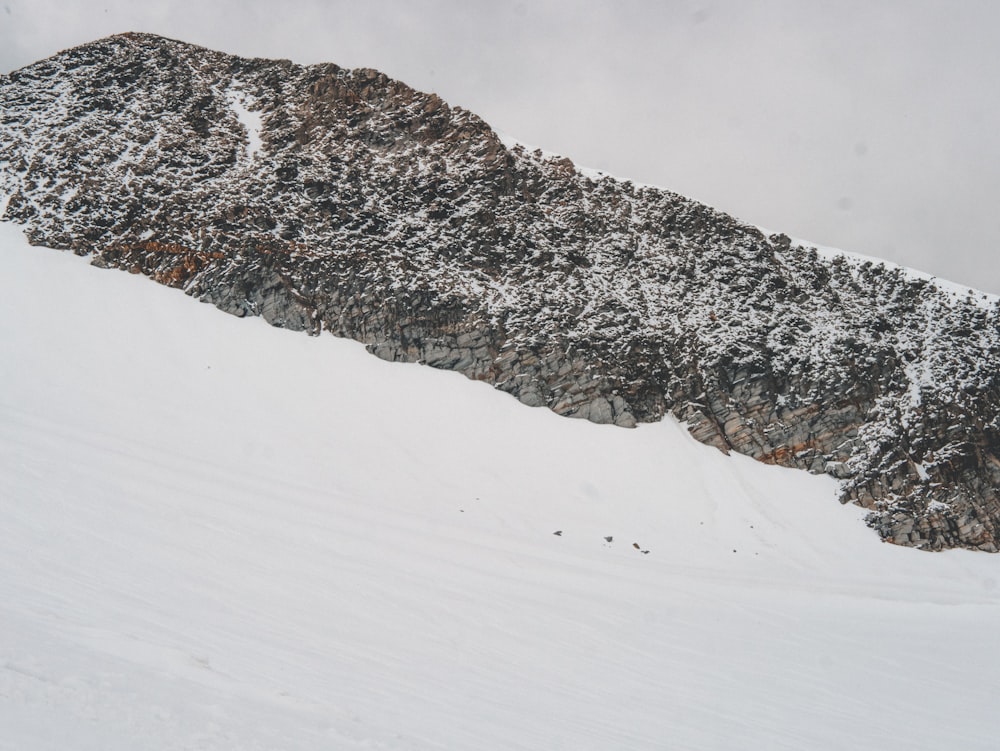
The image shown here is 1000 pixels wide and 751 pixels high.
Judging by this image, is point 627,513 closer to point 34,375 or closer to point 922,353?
point 922,353

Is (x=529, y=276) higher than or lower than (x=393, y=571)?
higher

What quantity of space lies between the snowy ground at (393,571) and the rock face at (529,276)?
69.3 inches

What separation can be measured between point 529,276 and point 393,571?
1982cm

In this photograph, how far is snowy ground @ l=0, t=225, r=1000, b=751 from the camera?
21.2 feet

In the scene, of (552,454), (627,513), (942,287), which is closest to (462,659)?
(627,513)

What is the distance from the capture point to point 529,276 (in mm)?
29531

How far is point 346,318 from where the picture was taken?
2747cm

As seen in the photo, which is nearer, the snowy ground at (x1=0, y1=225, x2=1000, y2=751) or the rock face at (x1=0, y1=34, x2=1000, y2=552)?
the snowy ground at (x1=0, y1=225, x2=1000, y2=751)

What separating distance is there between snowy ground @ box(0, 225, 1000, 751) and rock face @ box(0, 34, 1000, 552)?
1.76 metres

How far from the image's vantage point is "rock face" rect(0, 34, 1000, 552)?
2536 cm

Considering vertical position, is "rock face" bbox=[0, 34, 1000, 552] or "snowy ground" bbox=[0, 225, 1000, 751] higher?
"rock face" bbox=[0, 34, 1000, 552]

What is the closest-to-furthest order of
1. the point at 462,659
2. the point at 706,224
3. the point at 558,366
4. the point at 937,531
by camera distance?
the point at 462,659 → the point at 937,531 → the point at 558,366 → the point at 706,224

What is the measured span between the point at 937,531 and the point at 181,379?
29734 mm

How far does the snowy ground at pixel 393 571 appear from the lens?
6453mm
